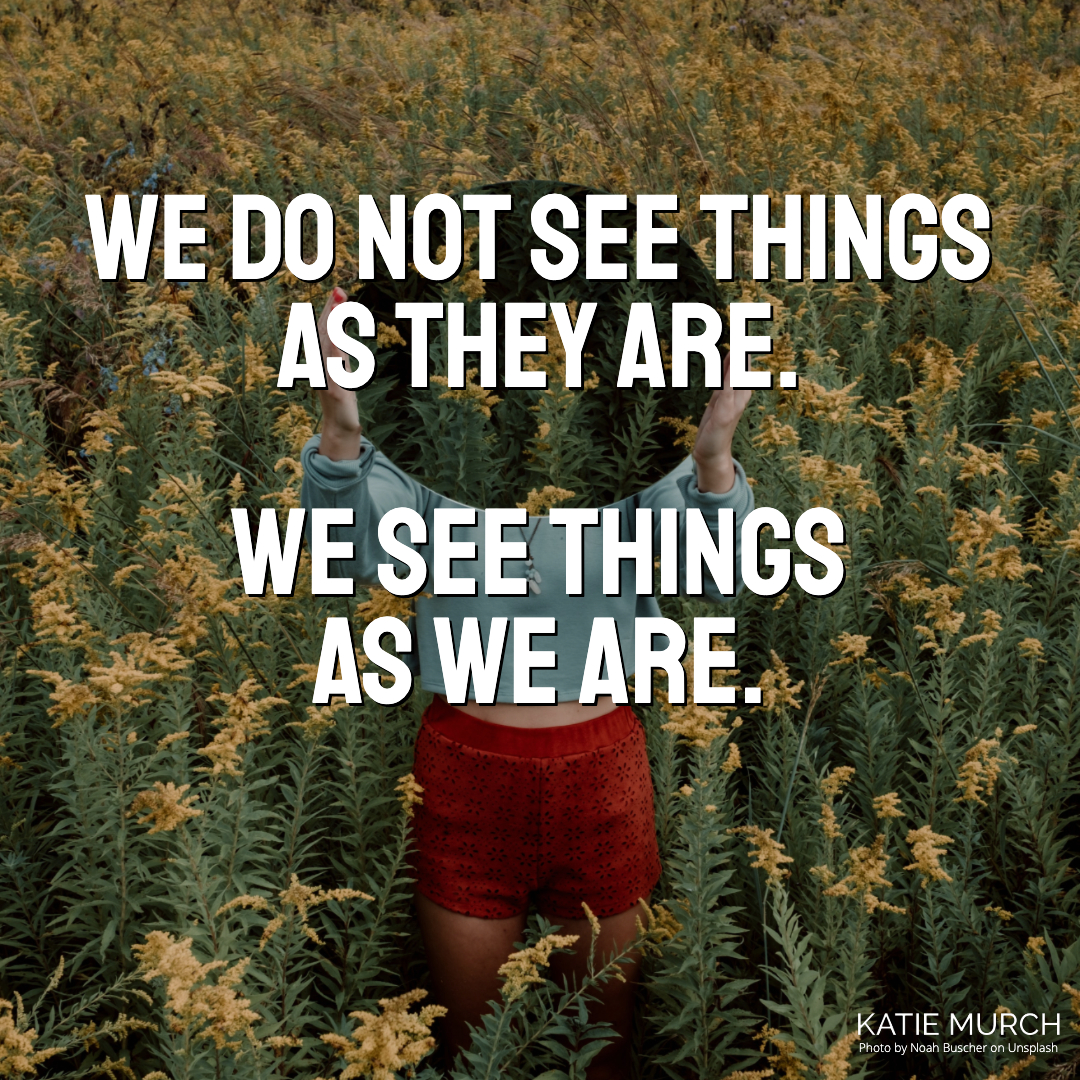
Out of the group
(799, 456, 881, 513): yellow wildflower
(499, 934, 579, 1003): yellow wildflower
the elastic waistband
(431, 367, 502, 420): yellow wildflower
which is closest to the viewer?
(499, 934, 579, 1003): yellow wildflower

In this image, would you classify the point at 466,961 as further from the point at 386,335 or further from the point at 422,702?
the point at 386,335

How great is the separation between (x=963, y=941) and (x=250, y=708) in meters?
1.69

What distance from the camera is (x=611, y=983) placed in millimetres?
2266

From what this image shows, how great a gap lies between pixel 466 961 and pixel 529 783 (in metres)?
0.42

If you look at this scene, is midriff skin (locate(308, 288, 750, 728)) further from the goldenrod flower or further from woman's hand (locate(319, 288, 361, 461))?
the goldenrod flower

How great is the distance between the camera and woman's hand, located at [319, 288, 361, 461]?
196 centimetres

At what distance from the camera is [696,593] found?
2.20 metres

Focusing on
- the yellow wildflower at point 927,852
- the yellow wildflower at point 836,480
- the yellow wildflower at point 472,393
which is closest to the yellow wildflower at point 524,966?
the yellow wildflower at point 927,852

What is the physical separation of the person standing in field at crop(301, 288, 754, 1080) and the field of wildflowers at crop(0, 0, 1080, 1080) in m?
0.11

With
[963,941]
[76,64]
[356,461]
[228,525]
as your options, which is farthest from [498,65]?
[963,941]

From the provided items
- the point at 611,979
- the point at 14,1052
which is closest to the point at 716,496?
the point at 611,979

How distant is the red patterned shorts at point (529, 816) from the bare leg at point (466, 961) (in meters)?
0.03

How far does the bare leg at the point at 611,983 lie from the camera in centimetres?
227

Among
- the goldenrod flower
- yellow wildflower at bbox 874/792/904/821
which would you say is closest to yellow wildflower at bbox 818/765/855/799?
yellow wildflower at bbox 874/792/904/821
